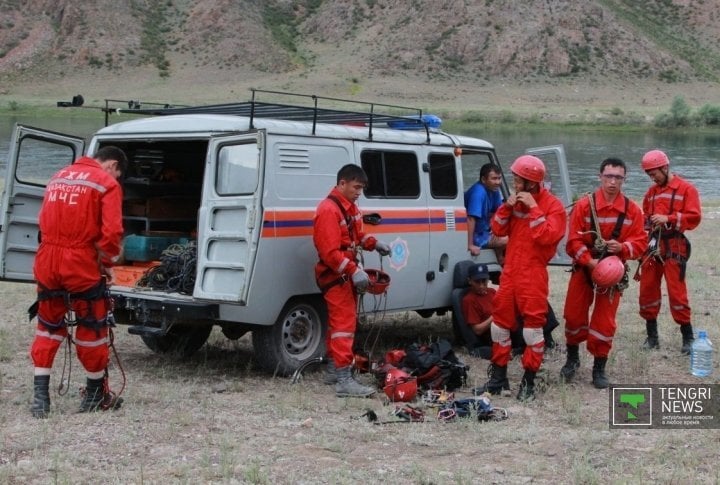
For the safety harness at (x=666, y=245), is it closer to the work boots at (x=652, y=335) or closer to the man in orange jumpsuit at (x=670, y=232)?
the man in orange jumpsuit at (x=670, y=232)

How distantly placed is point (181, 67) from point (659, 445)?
72.6 m

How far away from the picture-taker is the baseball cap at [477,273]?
8.79m

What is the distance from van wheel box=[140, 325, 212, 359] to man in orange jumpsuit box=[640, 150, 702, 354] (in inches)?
160

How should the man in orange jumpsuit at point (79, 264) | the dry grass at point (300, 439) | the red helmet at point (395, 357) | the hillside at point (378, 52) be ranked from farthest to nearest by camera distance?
1. the hillside at point (378, 52)
2. the red helmet at point (395, 357)
3. the man in orange jumpsuit at point (79, 264)
4. the dry grass at point (300, 439)

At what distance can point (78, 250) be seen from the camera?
6.22 m

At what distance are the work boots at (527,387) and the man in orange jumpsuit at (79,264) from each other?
9.75 ft

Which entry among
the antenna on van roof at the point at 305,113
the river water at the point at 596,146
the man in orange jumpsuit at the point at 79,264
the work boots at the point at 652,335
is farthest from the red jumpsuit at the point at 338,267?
the river water at the point at 596,146

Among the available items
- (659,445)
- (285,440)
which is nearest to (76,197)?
(285,440)

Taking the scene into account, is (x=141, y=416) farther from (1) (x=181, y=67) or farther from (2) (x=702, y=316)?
(1) (x=181, y=67)

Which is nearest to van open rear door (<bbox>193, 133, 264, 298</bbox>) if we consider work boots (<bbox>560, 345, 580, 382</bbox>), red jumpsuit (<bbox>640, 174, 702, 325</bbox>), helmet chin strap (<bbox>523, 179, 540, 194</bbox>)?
helmet chin strap (<bbox>523, 179, 540, 194</bbox>)

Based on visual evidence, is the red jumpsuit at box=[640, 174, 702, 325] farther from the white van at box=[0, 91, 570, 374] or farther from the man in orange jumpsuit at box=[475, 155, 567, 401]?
the man in orange jumpsuit at box=[475, 155, 567, 401]

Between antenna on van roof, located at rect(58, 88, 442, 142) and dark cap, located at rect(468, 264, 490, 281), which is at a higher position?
antenna on van roof, located at rect(58, 88, 442, 142)

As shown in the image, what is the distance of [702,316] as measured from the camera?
34.0 ft

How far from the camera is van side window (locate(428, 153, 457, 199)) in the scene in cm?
877
